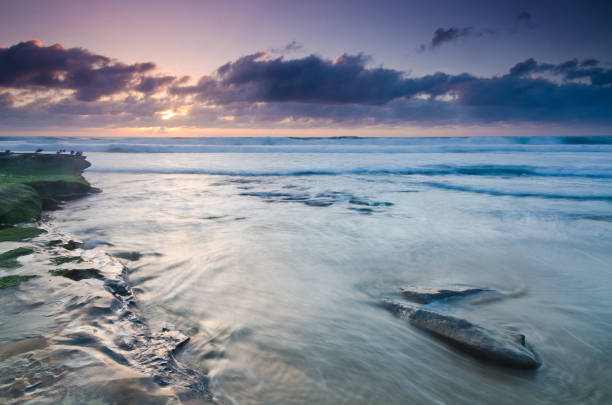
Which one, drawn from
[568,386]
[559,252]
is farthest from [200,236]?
[559,252]

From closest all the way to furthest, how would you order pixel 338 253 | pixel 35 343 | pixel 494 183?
1. pixel 35 343
2. pixel 338 253
3. pixel 494 183

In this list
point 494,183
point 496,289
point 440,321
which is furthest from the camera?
point 494,183

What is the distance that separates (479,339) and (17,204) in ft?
20.6

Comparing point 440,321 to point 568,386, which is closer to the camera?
point 568,386

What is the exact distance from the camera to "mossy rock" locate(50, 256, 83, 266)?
306 centimetres

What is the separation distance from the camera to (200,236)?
17.2ft

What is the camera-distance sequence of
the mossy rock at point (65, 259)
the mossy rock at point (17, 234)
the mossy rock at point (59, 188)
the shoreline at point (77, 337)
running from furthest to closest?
the mossy rock at point (59, 188), the mossy rock at point (17, 234), the mossy rock at point (65, 259), the shoreline at point (77, 337)

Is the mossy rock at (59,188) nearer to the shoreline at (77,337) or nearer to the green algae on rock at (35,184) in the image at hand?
the green algae on rock at (35,184)

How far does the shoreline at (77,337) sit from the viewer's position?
1.45 meters

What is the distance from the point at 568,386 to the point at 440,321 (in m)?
0.84

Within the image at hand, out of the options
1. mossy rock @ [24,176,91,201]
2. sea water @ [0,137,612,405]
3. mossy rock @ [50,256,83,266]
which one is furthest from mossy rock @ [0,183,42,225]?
mossy rock @ [50,256,83,266]

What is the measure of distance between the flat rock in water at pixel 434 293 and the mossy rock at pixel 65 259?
3.38 metres

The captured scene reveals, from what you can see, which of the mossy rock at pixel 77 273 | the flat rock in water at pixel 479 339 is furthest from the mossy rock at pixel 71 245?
the flat rock in water at pixel 479 339

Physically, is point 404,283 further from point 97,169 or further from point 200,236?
point 97,169
